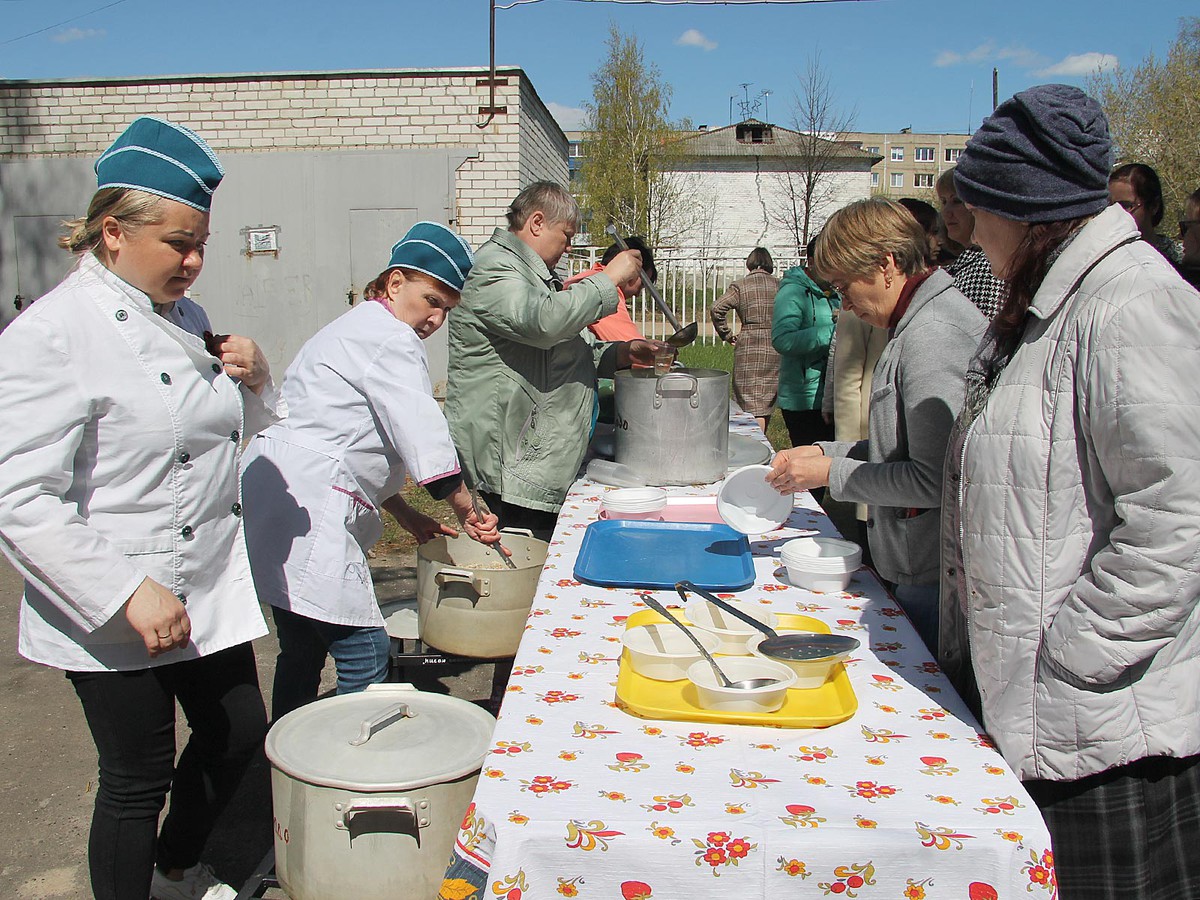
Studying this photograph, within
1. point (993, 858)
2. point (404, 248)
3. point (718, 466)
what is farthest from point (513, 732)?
point (718, 466)

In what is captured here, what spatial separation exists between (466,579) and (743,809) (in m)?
1.33

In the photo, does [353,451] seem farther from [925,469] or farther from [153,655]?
[925,469]

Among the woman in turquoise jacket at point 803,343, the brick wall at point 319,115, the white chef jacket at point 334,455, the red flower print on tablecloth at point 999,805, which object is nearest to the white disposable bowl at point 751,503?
the white chef jacket at point 334,455

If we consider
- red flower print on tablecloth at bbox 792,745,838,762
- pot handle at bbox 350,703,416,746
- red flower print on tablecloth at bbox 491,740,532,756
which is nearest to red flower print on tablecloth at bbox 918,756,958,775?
red flower print on tablecloth at bbox 792,745,838,762

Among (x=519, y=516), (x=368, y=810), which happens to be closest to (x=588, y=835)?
(x=368, y=810)

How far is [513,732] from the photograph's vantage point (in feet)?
4.52

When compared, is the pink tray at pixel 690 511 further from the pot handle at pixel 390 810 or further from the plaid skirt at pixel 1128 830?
the plaid skirt at pixel 1128 830

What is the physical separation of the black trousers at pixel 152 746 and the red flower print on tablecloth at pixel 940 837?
1.42m

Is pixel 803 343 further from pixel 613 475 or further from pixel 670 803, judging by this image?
pixel 670 803

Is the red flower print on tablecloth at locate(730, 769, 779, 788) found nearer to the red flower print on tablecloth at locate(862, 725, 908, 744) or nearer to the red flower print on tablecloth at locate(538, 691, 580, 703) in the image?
the red flower print on tablecloth at locate(862, 725, 908, 744)

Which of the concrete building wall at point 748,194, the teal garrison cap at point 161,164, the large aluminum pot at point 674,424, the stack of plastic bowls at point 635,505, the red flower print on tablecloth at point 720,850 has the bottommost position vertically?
the red flower print on tablecloth at point 720,850

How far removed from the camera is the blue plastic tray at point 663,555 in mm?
2061

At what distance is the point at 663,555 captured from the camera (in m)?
2.25

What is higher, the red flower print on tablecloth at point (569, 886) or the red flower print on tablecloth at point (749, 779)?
the red flower print on tablecloth at point (749, 779)
